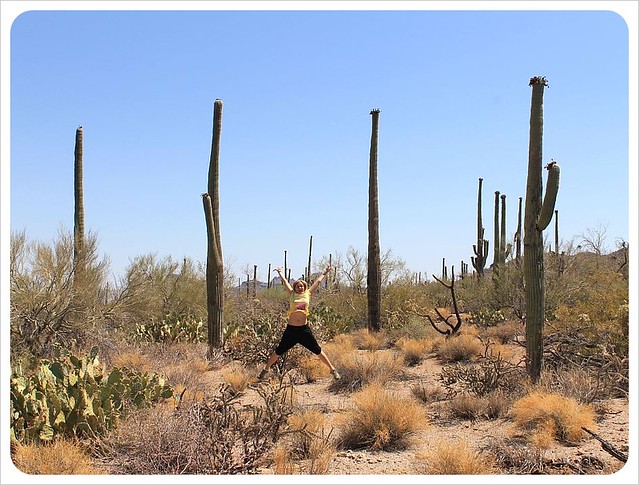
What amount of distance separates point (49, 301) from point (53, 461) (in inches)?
310

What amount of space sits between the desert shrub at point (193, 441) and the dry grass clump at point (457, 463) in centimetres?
166

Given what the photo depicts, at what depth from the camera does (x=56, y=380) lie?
25.8 ft

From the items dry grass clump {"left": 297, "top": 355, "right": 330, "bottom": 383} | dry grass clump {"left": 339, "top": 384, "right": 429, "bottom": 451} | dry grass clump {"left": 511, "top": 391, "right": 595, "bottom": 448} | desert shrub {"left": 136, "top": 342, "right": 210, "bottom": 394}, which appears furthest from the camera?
dry grass clump {"left": 297, "top": 355, "right": 330, "bottom": 383}

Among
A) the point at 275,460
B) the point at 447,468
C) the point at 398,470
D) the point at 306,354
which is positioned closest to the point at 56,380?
the point at 275,460

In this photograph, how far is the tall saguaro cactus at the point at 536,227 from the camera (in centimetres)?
973

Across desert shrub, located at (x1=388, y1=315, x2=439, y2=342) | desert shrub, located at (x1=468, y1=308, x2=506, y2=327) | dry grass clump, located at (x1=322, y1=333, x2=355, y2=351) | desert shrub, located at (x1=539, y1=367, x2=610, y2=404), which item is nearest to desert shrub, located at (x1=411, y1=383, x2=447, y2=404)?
desert shrub, located at (x1=539, y1=367, x2=610, y2=404)

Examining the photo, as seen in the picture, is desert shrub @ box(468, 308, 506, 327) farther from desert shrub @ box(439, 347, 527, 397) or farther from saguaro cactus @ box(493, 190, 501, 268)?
desert shrub @ box(439, 347, 527, 397)

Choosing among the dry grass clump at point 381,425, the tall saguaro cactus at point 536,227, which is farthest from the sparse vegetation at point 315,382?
the tall saguaro cactus at point 536,227

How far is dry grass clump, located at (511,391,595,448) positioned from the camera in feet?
23.6

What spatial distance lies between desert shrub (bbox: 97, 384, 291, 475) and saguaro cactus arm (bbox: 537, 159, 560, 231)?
193 inches

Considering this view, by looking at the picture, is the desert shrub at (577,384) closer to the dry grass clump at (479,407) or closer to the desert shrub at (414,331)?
the dry grass clump at (479,407)

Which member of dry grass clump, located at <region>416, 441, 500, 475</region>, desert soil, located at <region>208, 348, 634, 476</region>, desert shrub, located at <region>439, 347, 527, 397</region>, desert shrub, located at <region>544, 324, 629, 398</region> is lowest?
A: desert soil, located at <region>208, 348, 634, 476</region>

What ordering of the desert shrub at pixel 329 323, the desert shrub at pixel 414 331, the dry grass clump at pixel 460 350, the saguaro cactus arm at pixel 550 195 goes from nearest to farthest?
the saguaro cactus arm at pixel 550 195
the dry grass clump at pixel 460 350
the desert shrub at pixel 414 331
the desert shrub at pixel 329 323

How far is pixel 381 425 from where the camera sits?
7449 millimetres
